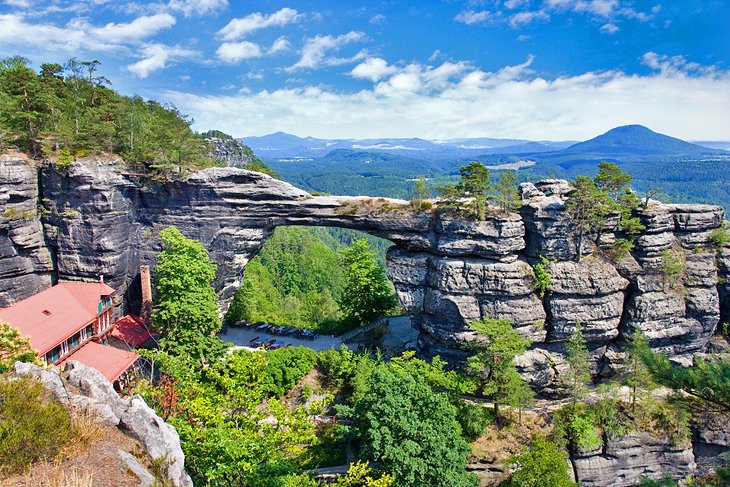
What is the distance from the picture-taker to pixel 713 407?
14500 millimetres

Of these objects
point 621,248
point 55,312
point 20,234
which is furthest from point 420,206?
point 20,234

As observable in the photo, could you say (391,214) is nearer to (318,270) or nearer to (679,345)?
(679,345)

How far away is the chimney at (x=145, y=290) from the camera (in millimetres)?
29641

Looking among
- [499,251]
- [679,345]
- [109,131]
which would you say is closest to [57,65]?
[109,131]

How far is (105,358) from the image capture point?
2394cm

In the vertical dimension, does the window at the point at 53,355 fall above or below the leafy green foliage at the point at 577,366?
above

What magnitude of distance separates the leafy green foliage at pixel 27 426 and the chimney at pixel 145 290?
20.1 m

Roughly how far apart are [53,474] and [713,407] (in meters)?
18.8

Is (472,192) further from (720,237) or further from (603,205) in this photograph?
(720,237)

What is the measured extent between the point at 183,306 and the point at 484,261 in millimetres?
18060

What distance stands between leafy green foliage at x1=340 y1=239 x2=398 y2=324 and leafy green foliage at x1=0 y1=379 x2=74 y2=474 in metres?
24.1

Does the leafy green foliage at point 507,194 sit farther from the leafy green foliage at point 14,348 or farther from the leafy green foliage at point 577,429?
the leafy green foliage at point 14,348

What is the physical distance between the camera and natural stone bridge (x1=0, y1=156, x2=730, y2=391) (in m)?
26.5

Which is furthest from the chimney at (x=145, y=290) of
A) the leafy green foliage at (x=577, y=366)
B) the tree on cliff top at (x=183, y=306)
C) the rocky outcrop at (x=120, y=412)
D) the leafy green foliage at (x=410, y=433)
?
the leafy green foliage at (x=577, y=366)
